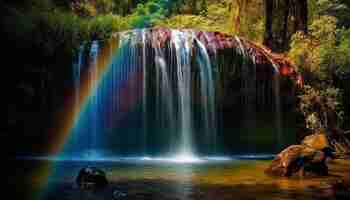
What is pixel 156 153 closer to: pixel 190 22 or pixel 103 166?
pixel 103 166

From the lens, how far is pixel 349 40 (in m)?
24.2

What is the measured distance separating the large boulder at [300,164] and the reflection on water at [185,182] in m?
0.36

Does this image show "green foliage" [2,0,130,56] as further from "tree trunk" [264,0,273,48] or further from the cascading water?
"tree trunk" [264,0,273,48]

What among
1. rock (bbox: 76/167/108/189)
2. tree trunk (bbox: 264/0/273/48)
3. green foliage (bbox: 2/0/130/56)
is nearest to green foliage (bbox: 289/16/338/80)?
tree trunk (bbox: 264/0/273/48)

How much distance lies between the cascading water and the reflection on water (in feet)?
12.1

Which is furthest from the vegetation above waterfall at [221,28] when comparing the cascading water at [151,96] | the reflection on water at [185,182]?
the reflection on water at [185,182]

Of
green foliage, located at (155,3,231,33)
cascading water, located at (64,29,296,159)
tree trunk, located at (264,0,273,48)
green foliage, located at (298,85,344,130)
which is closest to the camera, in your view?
cascading water, located at (64,29,296,159)

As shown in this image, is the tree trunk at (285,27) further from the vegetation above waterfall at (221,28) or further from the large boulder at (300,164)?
the large boulder at (300,164)

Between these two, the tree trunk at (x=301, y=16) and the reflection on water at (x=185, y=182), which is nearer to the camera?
the reflection on water at (x=185, y=182)

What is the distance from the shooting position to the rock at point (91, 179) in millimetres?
10828

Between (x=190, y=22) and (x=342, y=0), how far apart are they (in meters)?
10.8

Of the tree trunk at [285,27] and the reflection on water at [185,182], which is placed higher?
the tree trunk at [285,27]

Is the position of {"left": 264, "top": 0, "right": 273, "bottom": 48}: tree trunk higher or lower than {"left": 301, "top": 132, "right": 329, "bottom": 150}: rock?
higher

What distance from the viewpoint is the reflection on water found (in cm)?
1009
